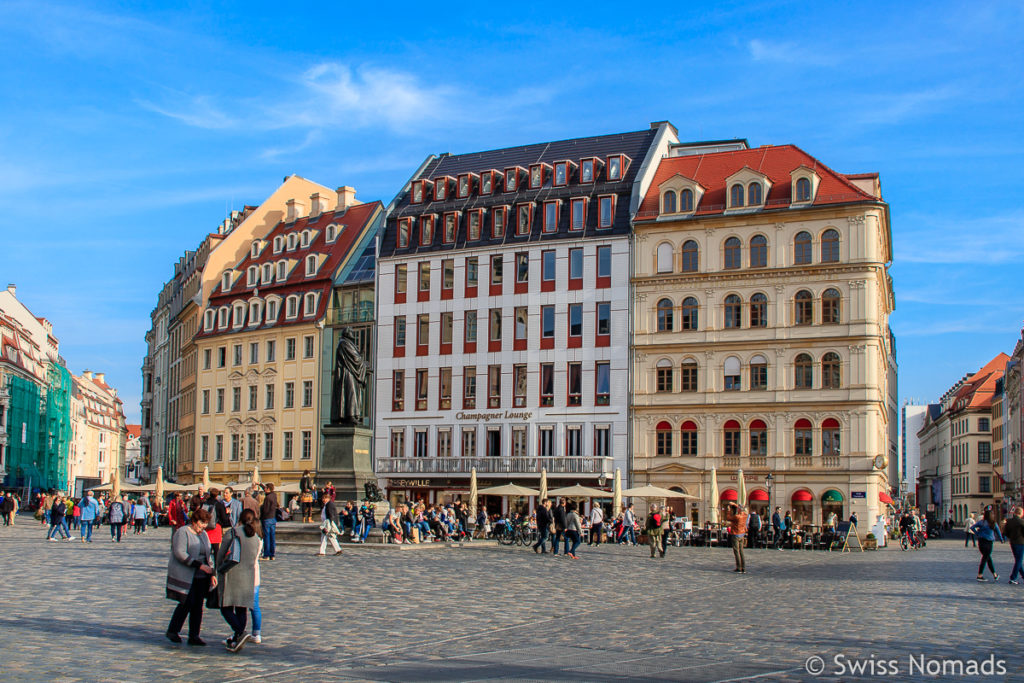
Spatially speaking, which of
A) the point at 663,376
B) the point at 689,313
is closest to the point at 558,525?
the point at 663,376

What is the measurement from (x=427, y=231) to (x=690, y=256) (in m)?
16.0

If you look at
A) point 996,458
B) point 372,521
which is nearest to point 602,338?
point 372,521

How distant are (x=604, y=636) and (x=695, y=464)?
47.3 meters

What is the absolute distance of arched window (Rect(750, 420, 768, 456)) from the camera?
61.1 meters

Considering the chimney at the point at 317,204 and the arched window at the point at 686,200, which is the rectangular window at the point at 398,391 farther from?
the arched window at the point at 686,200

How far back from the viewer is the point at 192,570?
46.1 ft

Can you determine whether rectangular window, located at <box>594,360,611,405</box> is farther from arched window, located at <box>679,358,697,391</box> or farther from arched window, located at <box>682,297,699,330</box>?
arched window, located at <box>682,297,699,330</box>

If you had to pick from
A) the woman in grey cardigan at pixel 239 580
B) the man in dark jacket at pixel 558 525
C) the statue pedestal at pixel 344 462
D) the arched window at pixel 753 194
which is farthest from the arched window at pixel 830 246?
the woman in grey cardigan at pixel 239 580

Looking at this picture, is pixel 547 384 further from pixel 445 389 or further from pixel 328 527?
pixel 328 527

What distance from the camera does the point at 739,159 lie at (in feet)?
218

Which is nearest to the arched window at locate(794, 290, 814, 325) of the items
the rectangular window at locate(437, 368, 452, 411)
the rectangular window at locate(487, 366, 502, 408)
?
the rectangular window at locate(487, 366, 502, 408)

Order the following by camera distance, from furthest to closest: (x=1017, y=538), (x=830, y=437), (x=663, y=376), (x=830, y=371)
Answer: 1. (x=663, y=376)
2. (x=830, y=371)
3. (x=830, y=437)
4. (x=1017, y=538)

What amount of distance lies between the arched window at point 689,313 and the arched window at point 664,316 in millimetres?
713

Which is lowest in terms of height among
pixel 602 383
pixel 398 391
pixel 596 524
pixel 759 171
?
pixel 596 524
